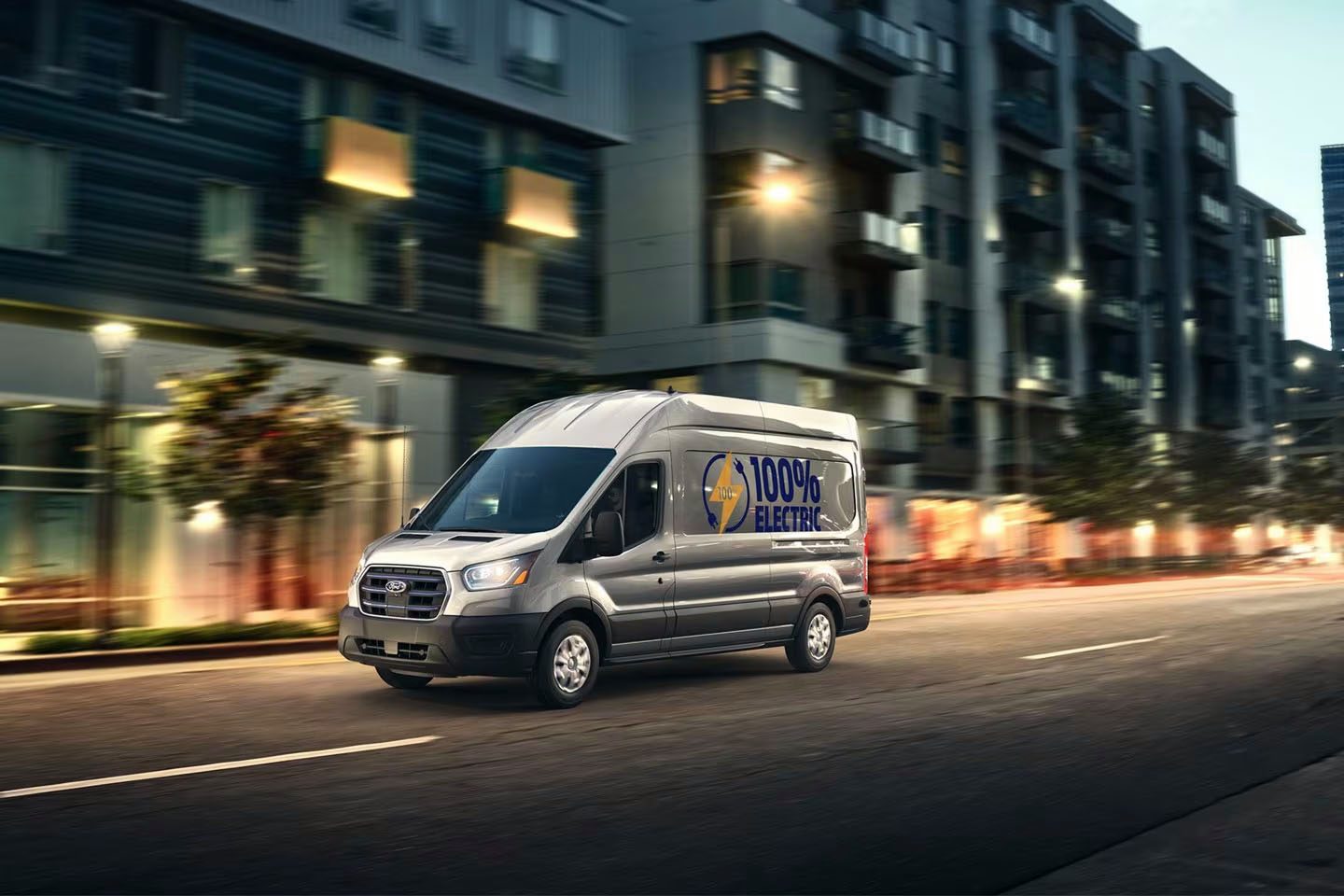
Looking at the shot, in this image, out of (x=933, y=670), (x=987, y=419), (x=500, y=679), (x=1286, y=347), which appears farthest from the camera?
(x=1286, y=347)

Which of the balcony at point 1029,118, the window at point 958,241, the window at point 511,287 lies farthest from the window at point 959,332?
the window at point 511,287

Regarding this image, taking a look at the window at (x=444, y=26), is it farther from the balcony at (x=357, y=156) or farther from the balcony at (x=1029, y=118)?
the balcony at (x=1029, y=118)

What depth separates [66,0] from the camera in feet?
66.6

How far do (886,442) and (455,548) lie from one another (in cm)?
3125

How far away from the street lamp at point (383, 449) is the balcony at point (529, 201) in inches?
173

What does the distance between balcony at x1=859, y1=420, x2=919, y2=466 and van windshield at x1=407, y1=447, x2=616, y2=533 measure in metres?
28.4

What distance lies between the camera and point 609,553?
34.5 ft

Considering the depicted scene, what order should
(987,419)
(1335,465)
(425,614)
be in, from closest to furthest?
(425,614)
(987,419)
(1335,465)

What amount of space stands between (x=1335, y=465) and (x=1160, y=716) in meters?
64.1

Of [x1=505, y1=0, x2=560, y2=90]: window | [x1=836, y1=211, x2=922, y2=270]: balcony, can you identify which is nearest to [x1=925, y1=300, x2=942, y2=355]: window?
[x1=836, y1=211, x2=922, y2=270]: balcony

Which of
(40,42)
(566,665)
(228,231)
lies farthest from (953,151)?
(566,665)

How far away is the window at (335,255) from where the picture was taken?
78.7ft

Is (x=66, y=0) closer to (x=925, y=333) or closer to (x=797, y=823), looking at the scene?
(x=797, y=823)

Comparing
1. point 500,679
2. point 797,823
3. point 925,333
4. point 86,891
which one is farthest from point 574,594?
point 925,333
